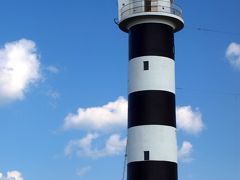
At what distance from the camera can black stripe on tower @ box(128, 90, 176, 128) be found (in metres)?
30.3

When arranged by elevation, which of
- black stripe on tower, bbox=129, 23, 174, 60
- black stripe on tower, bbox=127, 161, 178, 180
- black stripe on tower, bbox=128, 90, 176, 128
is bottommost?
black stripe on tower, bbox=127, 161, 178, 180

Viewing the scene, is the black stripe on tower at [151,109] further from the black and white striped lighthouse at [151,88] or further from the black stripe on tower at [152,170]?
the black stripe on tower at [152,170]

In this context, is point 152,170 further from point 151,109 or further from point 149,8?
point 149,8

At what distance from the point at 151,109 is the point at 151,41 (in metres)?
3.76

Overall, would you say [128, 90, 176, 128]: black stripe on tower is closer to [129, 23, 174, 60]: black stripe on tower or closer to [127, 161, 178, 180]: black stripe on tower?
[127, 161, 178, 180]: black stripe on tower

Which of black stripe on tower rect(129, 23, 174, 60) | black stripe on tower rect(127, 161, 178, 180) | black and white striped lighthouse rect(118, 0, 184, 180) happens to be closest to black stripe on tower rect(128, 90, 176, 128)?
black and white striped lighthouse rect(118, 0, 184, 180)

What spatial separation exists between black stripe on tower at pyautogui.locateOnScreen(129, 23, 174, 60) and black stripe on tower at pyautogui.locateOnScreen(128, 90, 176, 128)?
7.25 ft

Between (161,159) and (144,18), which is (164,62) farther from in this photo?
(161,159)

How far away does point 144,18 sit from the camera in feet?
104

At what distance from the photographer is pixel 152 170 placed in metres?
29.7

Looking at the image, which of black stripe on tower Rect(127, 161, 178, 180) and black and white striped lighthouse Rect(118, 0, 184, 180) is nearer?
black stripe on tower Rect(127, 161, 178, 180)

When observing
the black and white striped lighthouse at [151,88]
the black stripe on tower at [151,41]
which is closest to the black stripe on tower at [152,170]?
the black and white striped lighthouse at [151,88]

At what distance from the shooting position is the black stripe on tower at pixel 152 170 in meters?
29.7

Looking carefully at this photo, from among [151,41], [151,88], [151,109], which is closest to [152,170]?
[151,109]
